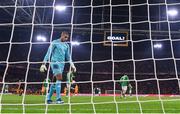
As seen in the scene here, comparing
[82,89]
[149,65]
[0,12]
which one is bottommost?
[82,89]

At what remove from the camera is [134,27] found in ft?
97.7

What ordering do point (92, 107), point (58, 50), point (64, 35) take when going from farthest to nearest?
1. point (58, 50)
2. point (64, 35)
3. point (92, 107)

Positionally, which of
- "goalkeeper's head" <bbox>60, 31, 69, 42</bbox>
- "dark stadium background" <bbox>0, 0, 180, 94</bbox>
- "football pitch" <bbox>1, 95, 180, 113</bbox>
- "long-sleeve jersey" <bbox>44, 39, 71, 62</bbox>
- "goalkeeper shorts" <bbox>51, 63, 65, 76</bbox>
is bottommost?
"football pitch" <bbox>1, 95, 180, 113</bbox>

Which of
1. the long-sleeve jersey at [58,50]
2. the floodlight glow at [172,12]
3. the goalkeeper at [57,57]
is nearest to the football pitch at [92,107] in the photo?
the goalkeeper at [57,57]

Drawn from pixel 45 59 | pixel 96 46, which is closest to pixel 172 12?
pixel 96 46

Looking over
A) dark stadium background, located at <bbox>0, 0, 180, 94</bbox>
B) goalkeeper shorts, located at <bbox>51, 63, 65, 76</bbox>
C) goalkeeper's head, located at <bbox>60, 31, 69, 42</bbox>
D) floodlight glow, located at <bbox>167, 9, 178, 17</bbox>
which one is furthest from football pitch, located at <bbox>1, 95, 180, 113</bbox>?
floodlight glow, located at <bbox>167, 9, 178, 17</bbox>

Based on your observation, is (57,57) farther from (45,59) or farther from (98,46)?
(98,46)

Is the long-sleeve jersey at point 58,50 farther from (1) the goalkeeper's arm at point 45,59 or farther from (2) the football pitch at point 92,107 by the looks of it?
(2) the football pitch at point 92,107

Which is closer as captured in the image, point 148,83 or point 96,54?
point 148,83

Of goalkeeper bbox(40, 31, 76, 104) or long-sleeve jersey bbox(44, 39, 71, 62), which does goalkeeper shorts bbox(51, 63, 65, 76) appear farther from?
long-sleeve jersey bbox(44, 39, 71, 62)

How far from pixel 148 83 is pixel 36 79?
31.2 feet

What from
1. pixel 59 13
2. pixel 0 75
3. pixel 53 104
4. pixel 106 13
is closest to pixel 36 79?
pixel 0 75

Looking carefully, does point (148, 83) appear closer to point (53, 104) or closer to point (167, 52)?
point (167, 52)

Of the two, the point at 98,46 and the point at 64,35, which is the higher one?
the point at 98,46
